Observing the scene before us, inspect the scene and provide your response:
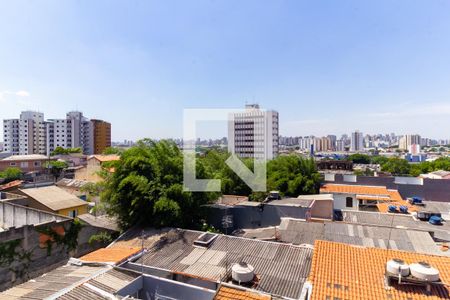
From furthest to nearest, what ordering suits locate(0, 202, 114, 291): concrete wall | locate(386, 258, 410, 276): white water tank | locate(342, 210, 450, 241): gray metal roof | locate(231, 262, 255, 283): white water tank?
locate(342, 210, 450, 241): gray metal roof < locate(0, 202, 114, 291): concrete wall < locate(231, 262, 255, 283): white water tank < locate(386, 258, 410, 276): white water tank

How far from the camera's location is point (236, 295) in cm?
436

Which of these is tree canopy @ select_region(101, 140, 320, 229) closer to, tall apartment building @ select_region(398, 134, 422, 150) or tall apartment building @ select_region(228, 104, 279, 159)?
tall apartment building @ select_region(228, 104, 279, 159)

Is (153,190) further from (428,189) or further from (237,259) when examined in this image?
(428,189)

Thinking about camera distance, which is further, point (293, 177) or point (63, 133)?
point (63, 133)

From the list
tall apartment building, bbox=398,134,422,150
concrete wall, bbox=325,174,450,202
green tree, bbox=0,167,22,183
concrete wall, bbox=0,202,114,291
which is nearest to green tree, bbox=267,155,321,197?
concrete wall, bbox=325,174,450,202

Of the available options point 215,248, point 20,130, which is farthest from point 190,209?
point 20,130

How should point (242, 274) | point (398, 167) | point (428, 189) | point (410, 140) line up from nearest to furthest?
point (242, 274)
point (428, 189)
point (398, 167)
point (410, 140)

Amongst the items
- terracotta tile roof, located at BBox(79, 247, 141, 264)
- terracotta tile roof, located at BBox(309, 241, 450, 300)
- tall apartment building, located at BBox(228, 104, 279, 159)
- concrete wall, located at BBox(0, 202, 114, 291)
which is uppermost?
tall apartment building, located at BBox(228, 104, 279, 159)

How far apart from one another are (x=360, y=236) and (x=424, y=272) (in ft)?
11.7

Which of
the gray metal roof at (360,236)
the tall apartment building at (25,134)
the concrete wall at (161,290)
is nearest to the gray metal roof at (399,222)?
the gray metal roof at (360,236)

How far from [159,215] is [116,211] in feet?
5.63

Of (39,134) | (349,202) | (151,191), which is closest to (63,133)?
(39,134)

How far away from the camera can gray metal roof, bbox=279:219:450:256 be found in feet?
21.7

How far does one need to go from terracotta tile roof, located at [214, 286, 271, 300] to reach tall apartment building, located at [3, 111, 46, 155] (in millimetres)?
61365
